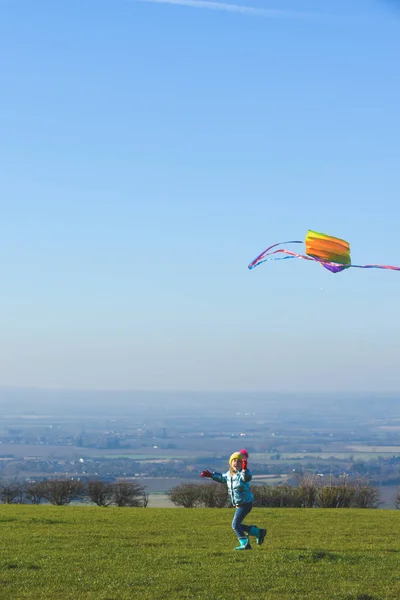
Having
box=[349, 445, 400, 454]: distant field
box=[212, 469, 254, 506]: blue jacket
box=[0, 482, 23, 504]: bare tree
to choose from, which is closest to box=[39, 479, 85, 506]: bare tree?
box=[0, 482, 23, 504]: bare tree

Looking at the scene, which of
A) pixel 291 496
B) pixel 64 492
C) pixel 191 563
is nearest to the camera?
pixel 191 563

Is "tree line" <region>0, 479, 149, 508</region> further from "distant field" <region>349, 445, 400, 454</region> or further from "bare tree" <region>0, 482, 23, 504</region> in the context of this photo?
"distant field" <region>349, 445, 400, 454</region>

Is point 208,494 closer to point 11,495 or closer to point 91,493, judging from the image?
point 91,493

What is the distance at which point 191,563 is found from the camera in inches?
608

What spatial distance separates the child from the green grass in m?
0.47

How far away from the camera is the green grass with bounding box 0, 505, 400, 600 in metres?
12.9

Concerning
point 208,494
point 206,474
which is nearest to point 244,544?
point 206,474

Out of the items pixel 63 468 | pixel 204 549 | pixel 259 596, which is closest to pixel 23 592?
pixel 259 596

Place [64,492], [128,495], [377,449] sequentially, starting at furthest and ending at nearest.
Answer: [377,449] → [128,495] → [64,492]

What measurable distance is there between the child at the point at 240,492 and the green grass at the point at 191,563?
0.47m

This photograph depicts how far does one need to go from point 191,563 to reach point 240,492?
2.31 meters

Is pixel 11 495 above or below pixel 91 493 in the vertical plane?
below

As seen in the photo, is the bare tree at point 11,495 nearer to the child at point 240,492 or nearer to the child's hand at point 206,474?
the child at point 240,492

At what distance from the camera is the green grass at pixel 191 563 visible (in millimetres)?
12938
